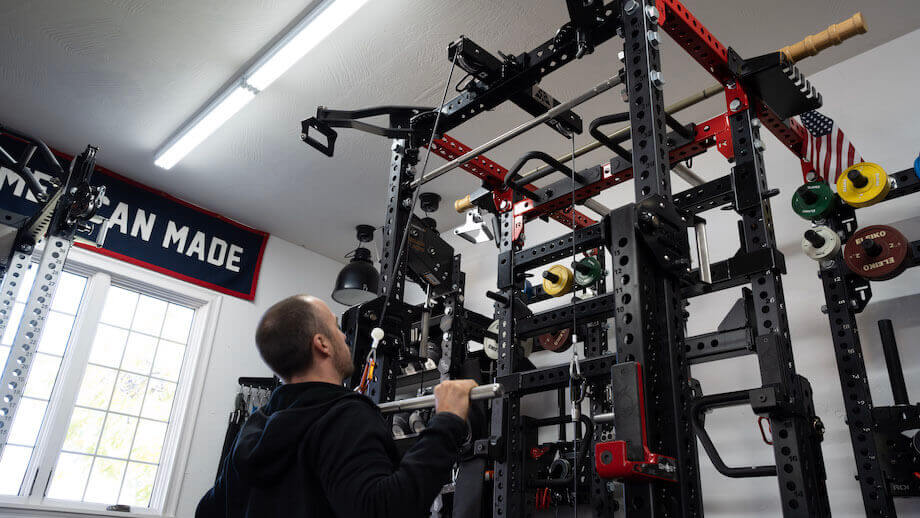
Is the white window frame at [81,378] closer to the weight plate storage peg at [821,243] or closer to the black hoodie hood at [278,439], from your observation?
the black hoodie hood at [278,439]

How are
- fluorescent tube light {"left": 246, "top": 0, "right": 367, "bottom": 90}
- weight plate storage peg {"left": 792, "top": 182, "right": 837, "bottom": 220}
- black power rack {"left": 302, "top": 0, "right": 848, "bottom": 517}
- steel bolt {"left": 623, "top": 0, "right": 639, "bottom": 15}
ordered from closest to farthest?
black power rack {"left": 302, "top": 0, "right": 848, "bottom": 517} < steel bolt {"left": 623, "top": 0, "right": 639, "bottom": 15} < weight plate storage peg {"left": 792, "top": 182, "right": 837, "bottom": 220} < fluorescent tube light {"left": 246, "top": 0, "right": 367, "bottom": 90}

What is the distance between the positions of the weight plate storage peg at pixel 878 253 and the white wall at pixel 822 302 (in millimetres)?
463

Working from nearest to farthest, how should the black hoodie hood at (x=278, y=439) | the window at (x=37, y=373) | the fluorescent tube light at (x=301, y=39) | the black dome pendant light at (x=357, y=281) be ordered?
the black hoodie hood at (x=278, y=439)
the fluorescent tube light at (x=301, y=39)
the window at (x=37, y=373)
the black dome pendant light at (x=357, y=281)

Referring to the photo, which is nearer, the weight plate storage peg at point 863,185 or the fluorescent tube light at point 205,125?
the weight plate storage peg at point 863,185

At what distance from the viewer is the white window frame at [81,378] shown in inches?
170

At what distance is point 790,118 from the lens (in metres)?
3.20

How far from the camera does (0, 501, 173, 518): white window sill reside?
411 centimetres

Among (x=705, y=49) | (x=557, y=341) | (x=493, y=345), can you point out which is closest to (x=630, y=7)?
(x=705, y=49)

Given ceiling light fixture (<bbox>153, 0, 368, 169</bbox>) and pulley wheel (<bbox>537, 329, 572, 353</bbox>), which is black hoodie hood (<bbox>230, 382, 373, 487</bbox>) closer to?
ceiling light fixture (<bbox>153, 0, 368, 169</bbox>)

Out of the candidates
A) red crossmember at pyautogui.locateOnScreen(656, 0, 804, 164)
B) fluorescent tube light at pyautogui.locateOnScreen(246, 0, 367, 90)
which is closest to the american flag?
red crossmember at pyautogui.locateOnScreen(656, 0, 804, 164)

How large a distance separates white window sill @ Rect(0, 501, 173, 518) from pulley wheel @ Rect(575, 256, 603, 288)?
3610 mm

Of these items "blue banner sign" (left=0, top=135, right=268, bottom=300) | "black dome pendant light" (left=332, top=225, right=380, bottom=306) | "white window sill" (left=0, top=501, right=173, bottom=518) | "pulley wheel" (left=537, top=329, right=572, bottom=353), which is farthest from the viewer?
"black dome pendant light" (left=332, top=225, right=380, bottom=306)

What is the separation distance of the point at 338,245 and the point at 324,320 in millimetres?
4662

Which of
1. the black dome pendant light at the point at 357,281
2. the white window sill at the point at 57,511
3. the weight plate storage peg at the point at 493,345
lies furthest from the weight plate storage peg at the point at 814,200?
the white window sill at the point at 57,511
